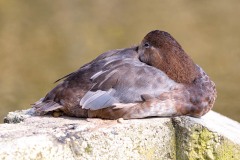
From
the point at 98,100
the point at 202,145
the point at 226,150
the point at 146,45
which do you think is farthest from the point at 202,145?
the point at 146,45

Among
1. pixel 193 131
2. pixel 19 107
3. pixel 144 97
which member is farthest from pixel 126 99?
pixel 19 107

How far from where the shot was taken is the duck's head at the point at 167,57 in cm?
396

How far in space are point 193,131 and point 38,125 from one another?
0.71 metres

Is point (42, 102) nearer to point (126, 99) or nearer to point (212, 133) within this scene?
point (126, 99)

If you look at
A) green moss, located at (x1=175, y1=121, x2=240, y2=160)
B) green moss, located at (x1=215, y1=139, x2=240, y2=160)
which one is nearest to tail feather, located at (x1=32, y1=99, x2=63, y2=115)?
green moss, located at (x1=175, y1=121, x2=240, y2=160)

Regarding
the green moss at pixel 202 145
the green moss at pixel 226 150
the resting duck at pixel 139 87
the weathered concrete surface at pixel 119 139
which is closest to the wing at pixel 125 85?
the resting duck at pixel 139 87

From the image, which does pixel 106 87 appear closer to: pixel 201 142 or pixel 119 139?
pixel 119 139

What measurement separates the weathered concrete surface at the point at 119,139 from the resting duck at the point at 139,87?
0.21ft

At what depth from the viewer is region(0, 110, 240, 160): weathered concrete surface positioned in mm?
3318

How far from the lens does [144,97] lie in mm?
3732

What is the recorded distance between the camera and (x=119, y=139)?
3.51 m

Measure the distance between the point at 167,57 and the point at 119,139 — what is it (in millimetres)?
645

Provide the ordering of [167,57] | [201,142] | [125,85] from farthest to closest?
1. [167,57]
2. [125,85]
3. [201,142]

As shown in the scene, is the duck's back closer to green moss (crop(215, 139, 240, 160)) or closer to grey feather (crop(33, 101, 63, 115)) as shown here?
grey feather (crop(33, 101, 63, 115))
